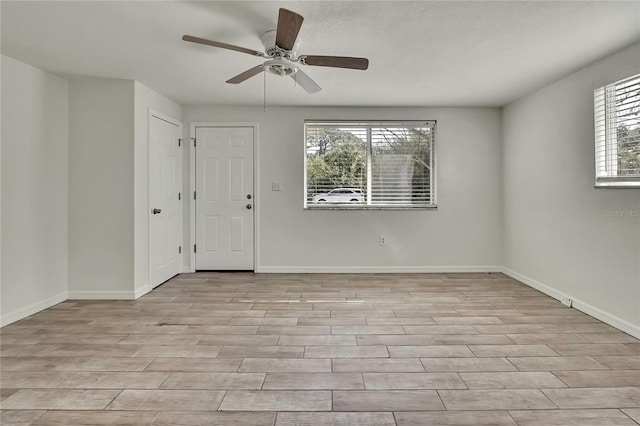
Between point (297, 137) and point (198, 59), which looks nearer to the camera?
point (198, 59)

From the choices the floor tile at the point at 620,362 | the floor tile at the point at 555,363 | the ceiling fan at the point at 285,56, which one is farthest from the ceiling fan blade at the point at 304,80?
the floor tile at the point at 620,362

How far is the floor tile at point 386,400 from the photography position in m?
1.78

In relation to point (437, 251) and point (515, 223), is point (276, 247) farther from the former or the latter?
point (515, 223)

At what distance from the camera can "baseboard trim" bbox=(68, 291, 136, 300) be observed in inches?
143

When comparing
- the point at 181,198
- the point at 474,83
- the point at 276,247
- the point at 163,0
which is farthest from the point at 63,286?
the point at 474,83

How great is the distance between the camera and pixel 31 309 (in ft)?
10.5

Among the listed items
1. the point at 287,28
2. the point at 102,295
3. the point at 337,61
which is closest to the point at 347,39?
the point at 337,61

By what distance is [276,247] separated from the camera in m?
4.83

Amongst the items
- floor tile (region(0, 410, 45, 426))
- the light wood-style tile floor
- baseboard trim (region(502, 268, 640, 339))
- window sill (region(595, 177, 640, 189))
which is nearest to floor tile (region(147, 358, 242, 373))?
the light wood-style tile floor

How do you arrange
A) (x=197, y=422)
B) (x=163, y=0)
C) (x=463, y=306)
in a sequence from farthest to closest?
(x=463, y=306), (x=163, y=0), (x=197, y=422)

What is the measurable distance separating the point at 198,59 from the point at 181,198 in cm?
225

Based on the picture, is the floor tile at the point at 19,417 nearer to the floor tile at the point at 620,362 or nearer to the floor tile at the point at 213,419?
the floor tile at the point at 213,419

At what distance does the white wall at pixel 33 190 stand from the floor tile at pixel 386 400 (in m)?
3.00

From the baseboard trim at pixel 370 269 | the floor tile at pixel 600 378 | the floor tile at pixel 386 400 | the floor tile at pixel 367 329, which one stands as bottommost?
the floor tile at pixel 386 400
